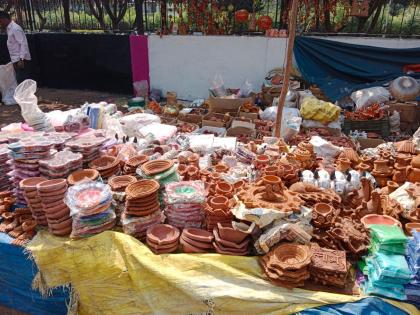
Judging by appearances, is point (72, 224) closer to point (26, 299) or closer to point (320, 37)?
point (26, 299)

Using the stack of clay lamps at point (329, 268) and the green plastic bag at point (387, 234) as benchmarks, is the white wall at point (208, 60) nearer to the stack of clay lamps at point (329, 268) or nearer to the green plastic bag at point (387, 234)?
the green plastic bag at point (387, 234)

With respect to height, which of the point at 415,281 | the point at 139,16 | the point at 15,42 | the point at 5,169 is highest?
the point at 139,16

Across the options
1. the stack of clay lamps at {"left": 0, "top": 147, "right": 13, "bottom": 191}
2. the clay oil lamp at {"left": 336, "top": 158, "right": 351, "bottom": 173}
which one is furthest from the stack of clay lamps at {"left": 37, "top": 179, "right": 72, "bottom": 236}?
the clay oil lamp at {"left": 336, "top": 158, "right": 351, "bottom": 173}

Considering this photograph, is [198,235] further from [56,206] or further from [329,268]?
[56,206]

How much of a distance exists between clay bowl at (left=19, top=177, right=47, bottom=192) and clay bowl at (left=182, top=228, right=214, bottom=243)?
113 centimetres

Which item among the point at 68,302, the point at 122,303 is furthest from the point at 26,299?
the point at 122,303

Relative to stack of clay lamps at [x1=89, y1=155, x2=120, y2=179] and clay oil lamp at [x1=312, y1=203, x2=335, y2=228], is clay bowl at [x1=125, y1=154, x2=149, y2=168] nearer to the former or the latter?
stack of clay lamps at [x1=89, y1=155, x2=120, y2=179]

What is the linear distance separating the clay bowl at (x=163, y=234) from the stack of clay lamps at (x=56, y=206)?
0.61 m

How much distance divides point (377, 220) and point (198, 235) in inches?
49.1

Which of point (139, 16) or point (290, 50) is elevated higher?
point (139, 16)

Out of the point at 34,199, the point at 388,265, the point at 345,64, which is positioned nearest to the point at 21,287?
the point at 34,199

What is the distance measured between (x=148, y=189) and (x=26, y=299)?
1.26 metres

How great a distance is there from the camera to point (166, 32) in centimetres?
820

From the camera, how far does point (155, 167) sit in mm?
2854
